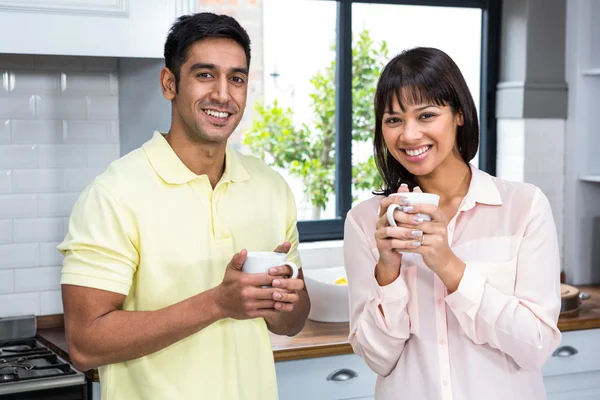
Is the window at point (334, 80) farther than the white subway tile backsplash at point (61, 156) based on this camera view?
Yes

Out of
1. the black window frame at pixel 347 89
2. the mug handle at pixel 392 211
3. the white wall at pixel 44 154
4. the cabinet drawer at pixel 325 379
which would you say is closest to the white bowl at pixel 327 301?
the cabinet drawer at pixel 325 379

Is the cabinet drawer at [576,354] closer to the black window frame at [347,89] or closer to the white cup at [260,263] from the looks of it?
the black window frame at [347,89]

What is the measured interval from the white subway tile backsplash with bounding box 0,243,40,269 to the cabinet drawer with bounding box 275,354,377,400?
3.44 feet

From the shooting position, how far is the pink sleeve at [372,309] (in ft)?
6.03

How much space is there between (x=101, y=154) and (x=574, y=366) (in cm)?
208

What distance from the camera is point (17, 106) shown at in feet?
10.3

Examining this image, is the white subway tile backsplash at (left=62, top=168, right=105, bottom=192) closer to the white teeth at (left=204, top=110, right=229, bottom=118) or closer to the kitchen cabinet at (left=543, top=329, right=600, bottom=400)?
the white teeth at (left=204, top=110, right=229, bottom=118)

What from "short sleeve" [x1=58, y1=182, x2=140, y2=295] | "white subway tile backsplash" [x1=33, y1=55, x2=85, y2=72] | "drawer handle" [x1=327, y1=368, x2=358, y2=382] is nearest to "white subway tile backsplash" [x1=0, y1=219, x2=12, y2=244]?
"white subway tile backsplash" [x1=33, y1=55, x2=85, y2=72]

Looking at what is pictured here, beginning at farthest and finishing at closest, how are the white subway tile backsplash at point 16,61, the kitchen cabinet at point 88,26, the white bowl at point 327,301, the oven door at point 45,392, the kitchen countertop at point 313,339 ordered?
the white bowl at point 327,301, the white subway tile backsplash at point 16,61, the kitchen countertop at point 313,339, the kitchen cabinet at point 88,26, the oven door at point 45,392

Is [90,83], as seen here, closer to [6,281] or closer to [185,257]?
[6,281]

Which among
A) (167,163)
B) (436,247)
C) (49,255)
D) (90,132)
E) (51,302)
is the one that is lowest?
(51,302)

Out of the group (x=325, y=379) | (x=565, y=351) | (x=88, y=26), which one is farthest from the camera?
(x=565, y=351)

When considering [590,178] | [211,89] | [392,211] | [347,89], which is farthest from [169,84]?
[590,178]

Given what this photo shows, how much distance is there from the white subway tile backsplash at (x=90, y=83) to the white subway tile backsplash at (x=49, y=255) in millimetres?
549
